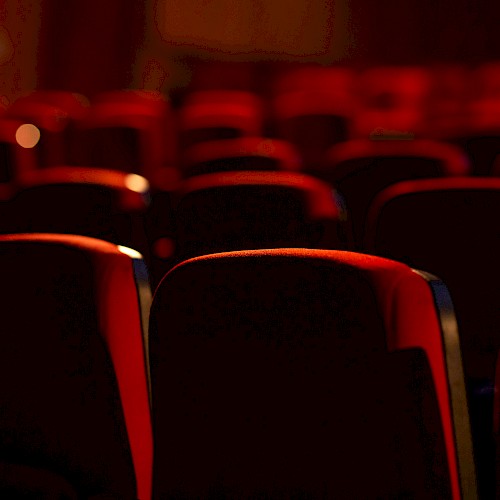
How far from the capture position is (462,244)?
4.05 feet

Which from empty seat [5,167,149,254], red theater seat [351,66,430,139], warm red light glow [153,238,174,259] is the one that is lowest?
warm red light glow [153,238,174,259]

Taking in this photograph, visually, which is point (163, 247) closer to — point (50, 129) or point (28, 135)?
point (28, 135)

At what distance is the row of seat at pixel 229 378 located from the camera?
2.08ft

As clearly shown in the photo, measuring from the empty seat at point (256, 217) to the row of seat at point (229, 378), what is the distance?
1.76 ft

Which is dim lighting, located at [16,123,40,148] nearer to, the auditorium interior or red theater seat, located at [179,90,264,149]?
the auditorium interior

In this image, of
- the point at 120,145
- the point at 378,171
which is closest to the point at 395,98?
the point at 120,145

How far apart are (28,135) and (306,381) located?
8.06ft

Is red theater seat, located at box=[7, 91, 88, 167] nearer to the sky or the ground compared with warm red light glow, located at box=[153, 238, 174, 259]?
nearer to the sky

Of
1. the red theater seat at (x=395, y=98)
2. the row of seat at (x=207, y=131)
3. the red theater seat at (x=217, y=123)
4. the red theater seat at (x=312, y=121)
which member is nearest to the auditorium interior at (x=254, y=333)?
the row of seat at (x=207, y=131)

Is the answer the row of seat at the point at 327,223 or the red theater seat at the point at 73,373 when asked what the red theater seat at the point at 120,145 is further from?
the red theater seat at the point at 73,373

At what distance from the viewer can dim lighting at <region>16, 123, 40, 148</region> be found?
2.74 metres

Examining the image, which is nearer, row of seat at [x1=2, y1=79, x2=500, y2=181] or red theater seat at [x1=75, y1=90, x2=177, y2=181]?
row of seat at [x1=2, y1=79, x2=500, y2=181]

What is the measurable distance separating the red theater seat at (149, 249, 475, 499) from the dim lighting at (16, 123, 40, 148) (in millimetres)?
2160

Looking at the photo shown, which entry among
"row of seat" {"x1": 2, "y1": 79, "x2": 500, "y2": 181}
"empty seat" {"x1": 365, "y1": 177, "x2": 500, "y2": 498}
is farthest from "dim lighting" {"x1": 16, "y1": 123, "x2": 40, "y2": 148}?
"empty seat" {"x1": 365, "y1": 177, "x2": 500, "y2": 498}
